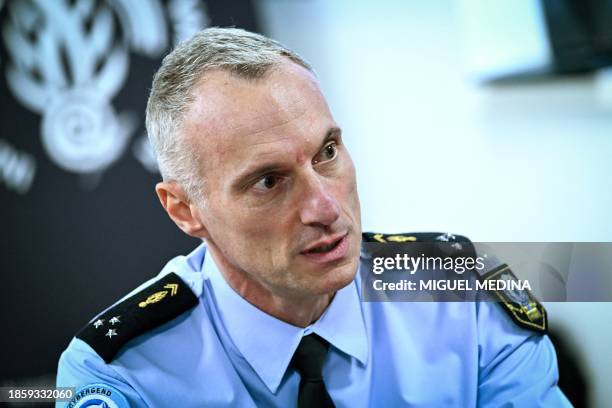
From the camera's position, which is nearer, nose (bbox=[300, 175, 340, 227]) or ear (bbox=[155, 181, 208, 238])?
nose (bbox=[300, 175, 340, 227])

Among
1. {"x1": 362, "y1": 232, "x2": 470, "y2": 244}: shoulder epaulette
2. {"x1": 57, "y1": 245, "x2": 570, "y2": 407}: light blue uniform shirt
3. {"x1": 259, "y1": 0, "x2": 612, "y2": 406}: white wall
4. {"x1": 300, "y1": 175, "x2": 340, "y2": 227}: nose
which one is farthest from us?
{"x1": 259, "y1": 0, "x2": 612, "y2": 406}: white wall

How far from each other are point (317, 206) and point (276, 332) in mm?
297

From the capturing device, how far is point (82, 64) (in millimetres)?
1789

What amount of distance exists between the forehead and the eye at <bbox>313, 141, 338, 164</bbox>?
1.5 inches

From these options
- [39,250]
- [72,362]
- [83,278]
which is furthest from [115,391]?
[39,250]

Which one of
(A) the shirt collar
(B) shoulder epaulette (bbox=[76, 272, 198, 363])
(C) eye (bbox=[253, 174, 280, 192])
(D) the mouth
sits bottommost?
(A) the shirt collar

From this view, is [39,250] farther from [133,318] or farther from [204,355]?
[204,355]

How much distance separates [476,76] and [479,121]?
0.51ft

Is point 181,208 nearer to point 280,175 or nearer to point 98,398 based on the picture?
point 280,175

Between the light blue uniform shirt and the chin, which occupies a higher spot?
the chin

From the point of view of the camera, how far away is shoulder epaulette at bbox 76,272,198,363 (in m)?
1.16

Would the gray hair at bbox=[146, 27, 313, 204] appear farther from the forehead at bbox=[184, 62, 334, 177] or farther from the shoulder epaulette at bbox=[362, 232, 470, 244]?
the shoulder epaulette at bbox=[362, 232, 470, 244]

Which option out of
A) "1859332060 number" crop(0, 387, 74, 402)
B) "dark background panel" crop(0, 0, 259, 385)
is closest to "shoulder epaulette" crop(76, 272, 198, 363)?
"1859332060 number" crop(0, 387, 74, 402)

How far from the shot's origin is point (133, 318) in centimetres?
120
